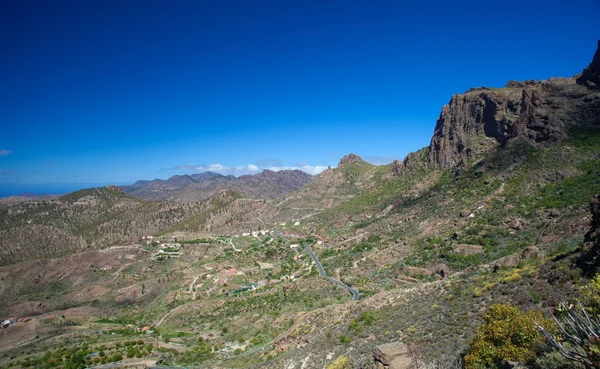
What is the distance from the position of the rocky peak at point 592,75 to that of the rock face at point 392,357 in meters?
85.9

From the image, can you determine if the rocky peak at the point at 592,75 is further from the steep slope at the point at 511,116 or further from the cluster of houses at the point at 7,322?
the cluster of houses at the point at 7,322

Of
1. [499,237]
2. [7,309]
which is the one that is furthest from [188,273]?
[499,237]

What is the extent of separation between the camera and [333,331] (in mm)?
32188

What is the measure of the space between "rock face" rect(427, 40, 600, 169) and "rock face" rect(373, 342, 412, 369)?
68274mm

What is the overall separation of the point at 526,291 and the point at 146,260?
407 feet

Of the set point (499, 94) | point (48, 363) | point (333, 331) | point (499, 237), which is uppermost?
point (499, 94)

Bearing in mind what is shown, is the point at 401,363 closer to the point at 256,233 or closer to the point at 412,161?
the point at 412,161

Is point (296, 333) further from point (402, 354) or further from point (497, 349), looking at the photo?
point (497, 349)

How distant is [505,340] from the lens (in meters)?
15.2

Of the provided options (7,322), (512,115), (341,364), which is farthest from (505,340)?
(7,322)

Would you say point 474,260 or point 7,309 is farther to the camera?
point 7,309

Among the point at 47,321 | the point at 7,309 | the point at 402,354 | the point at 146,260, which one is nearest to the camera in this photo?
the point at 402,354

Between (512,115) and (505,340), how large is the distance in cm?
9999

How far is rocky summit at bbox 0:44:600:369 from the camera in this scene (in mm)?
20266
